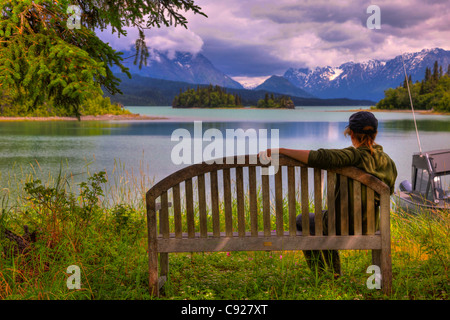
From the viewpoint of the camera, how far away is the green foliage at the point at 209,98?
14562 centimetres

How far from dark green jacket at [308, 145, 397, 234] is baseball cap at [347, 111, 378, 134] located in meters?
0.14

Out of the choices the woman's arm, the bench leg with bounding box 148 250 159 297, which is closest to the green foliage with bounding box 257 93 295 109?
the woman's arm

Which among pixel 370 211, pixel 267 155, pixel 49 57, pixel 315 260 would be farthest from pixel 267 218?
pixel 49 57

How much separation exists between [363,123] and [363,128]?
0.14 ft

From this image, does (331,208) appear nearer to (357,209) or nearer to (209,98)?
(357,209)

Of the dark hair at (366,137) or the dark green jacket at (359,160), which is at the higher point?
the dark hair at (366,137)

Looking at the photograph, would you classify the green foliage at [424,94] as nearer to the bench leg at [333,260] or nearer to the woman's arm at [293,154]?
the bench leg at [333,260]

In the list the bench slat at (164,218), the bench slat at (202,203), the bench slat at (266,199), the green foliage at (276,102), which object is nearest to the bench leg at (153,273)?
the bench slat at (164,218)

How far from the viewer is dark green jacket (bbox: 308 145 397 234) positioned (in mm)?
3123

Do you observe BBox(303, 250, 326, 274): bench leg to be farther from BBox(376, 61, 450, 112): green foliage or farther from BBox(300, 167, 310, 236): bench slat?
BBox(376, 61, 450, 112): green foliage

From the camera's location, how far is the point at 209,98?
144750 millimetres
